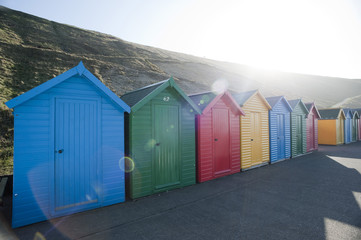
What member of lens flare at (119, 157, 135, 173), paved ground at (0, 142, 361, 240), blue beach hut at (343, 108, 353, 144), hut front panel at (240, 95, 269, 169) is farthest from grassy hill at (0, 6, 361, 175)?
blue beach hut at (343, 108, 353, 144)

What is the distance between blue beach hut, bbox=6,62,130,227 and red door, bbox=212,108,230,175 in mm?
4090

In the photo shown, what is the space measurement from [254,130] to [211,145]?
11.7ft

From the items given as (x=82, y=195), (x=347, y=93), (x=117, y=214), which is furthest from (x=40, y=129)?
(x=347, y=93)

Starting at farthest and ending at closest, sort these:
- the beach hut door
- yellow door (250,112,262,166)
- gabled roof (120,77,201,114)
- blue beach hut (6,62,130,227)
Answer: the beach hut door → yellow door (250,112,262,166) → gabled roof (120,77,201,114) → blue beach hut (6,62,130,227)

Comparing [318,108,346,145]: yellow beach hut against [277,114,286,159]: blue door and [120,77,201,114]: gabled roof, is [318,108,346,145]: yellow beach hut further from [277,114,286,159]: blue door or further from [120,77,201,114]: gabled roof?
[120,77,201,114]: gabled roof

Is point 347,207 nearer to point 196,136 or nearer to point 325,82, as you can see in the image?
point 196,136

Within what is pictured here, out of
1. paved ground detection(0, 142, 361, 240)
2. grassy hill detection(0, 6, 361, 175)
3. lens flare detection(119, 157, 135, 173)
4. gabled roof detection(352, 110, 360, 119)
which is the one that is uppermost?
grassy hill detection(0, 6, 361, 175)

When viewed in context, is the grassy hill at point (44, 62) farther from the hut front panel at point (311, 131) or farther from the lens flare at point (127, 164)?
the hut front panel at point (311, 131)

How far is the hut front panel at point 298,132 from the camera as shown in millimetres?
13070

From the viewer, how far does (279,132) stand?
471 inches

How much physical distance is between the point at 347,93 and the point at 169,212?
104743 mm

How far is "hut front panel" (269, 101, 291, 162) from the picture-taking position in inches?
452

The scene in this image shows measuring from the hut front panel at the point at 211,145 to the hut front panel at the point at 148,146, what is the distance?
2.16 ft

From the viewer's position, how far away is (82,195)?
520cm
